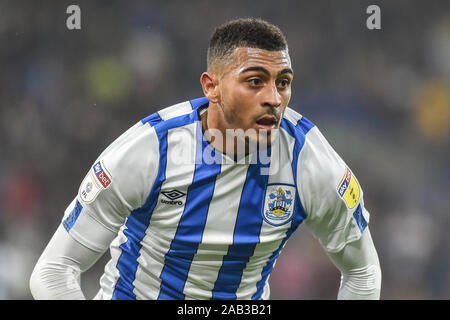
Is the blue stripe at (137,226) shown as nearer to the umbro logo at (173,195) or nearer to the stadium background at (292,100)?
the umbro logo at (173,195)

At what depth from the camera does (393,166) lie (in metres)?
6.78

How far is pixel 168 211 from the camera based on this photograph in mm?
2506

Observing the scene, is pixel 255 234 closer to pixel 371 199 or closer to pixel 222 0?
pixel 371 199

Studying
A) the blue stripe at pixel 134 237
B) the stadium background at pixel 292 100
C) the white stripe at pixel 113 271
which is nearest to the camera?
the blue stripe at pixel 134 237

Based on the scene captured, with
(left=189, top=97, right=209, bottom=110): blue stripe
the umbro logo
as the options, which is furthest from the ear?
the umbro logo

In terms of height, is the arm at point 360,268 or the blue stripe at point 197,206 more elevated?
the blue stripe at point 197,206

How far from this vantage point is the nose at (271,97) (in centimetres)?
233

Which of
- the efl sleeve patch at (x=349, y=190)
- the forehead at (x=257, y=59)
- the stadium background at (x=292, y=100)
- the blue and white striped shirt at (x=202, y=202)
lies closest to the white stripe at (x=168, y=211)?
the blue and white striped shirt at (x=202, y=202)

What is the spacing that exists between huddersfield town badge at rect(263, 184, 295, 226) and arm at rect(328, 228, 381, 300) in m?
0.30

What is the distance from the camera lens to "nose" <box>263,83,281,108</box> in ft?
7.63

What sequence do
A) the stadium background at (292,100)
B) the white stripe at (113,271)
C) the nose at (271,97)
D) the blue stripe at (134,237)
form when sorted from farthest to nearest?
the stadium background at (292,100), the white stripe at (113,271), the blue stripe at (134,237), the nose at (271,97)

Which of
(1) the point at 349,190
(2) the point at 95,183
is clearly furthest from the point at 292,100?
(2) the point at 95,183

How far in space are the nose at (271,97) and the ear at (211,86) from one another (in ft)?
0.76
